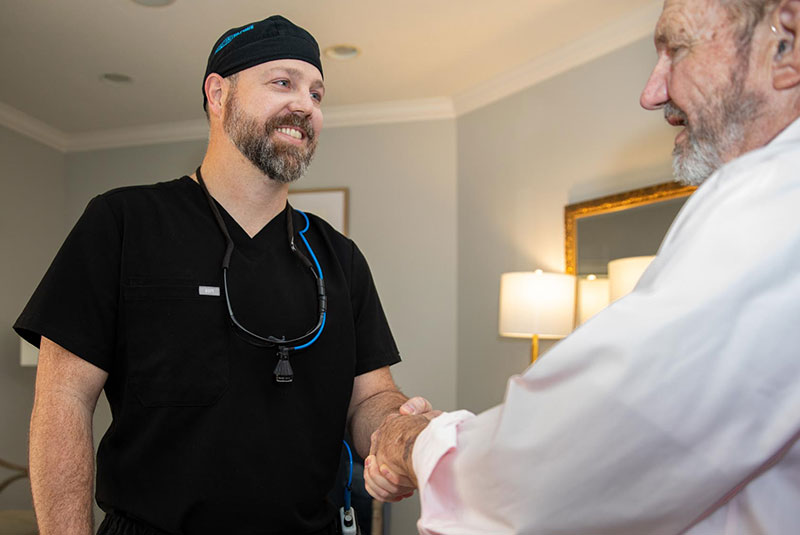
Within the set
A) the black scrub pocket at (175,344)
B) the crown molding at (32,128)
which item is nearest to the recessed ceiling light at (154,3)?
the crown molding at (32,128)

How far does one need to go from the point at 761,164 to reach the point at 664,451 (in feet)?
1.01

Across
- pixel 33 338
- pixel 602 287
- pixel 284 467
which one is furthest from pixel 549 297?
pixel 33 338

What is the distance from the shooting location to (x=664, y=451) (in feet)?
2.28

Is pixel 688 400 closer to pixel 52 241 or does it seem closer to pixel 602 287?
pixel 602 287

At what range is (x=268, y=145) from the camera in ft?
5.34

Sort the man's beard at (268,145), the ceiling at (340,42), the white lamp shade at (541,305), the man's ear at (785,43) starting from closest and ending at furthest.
Result: 1. the man's ear at (785,43)
2. the man's beard at (268,145)
3. the white lamp shade at (541,305)
4. the ceiling at (340,42)

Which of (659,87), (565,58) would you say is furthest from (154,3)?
(659,87)

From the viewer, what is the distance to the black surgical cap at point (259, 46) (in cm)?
170

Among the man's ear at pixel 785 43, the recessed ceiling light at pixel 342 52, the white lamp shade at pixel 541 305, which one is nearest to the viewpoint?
the man's ear at pixel 785 43

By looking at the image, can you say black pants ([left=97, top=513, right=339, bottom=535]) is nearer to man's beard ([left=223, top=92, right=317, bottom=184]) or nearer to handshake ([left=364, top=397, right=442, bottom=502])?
handshake ([left=364, top=397, right=442, bottom=502])

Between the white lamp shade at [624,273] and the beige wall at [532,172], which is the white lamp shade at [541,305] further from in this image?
the beige wall at [532,172]

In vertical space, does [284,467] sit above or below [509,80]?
below

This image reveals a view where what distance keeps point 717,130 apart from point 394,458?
0.71 meters

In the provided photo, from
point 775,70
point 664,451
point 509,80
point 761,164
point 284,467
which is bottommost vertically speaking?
point 284,467
